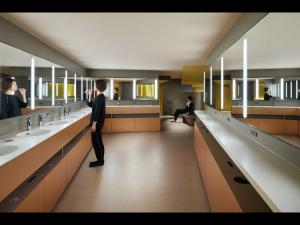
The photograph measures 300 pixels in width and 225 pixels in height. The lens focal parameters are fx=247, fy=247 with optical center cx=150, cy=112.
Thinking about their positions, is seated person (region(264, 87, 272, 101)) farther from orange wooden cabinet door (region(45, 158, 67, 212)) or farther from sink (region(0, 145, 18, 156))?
sink (region(0, 145, 18, 156))

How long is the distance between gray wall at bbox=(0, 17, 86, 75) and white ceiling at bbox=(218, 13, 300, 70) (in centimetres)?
294

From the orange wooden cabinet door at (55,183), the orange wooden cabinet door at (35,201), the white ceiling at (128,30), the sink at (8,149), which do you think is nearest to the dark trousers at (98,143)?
the orange wooden cabinet door at (55,183)

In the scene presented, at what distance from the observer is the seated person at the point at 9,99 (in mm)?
3154

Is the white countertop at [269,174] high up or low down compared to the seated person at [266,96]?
down

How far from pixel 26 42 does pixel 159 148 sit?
3800mm

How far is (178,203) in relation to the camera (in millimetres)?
3109

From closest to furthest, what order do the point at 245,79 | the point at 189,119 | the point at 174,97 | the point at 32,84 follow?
the point at 245,79 → the point at 32,84 → the point at 189,119 → the point at 174,97

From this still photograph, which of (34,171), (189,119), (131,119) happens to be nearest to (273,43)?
(34,171)

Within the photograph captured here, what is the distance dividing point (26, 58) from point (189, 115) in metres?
8.71

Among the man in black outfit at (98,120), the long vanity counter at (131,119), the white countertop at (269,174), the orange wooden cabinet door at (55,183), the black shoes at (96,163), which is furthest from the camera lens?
the long vanity counter at (131,119)

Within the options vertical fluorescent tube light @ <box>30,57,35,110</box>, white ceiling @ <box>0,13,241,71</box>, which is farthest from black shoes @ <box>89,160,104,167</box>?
white ceiling @ <box>0,13,241,71</box>

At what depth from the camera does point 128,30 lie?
144 inches

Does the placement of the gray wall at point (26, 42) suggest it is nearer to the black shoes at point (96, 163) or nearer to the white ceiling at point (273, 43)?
the black shoes at point (96, 163)

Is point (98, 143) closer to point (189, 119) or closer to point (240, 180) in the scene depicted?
point (240, 180)
